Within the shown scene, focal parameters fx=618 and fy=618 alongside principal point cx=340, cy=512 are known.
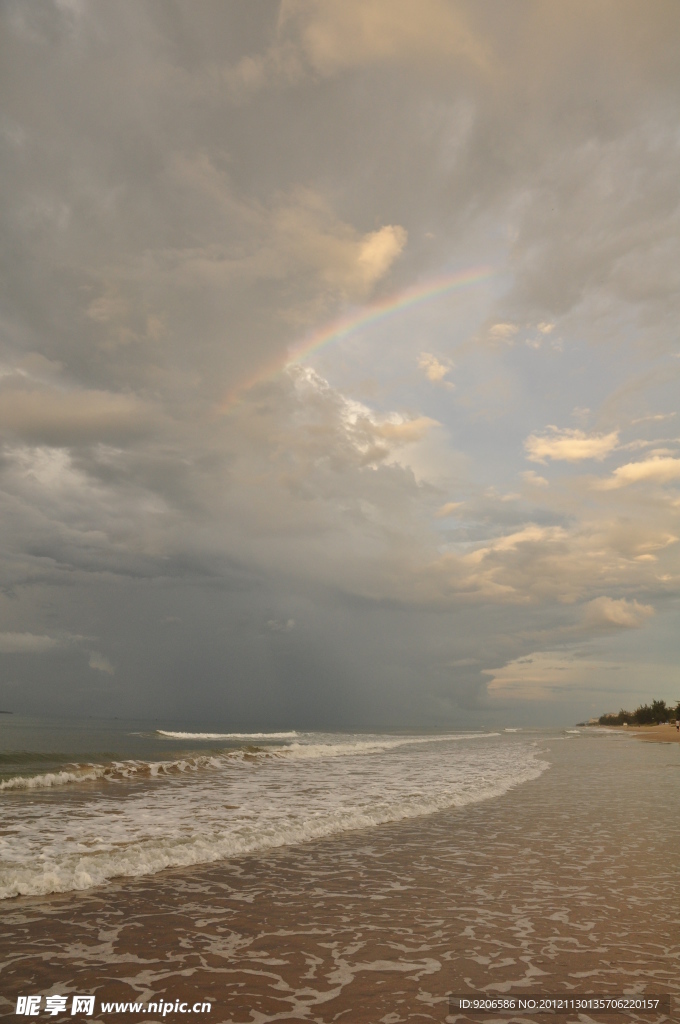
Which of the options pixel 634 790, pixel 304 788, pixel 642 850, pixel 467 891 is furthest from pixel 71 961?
pixel 634 790

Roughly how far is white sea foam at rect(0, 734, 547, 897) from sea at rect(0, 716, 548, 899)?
1.2 inches

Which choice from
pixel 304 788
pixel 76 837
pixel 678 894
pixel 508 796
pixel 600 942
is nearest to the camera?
pixel 600 942

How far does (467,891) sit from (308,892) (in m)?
2.43

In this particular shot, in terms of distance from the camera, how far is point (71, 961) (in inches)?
263

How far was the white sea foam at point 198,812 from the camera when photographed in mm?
10930

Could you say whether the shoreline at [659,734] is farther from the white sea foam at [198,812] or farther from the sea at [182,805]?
the white sea foam at [198,812]

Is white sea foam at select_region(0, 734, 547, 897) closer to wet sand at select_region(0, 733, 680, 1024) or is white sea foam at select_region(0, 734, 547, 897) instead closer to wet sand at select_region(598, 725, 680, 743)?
wet sand at select_region(0, 733, 680, 1024)

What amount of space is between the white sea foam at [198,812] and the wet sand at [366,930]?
74cm

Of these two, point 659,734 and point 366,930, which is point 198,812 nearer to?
point 366,930

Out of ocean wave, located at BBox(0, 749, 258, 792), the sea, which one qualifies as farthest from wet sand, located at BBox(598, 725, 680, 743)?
ocean wave, located at BBox(0, 749, 258, 792)

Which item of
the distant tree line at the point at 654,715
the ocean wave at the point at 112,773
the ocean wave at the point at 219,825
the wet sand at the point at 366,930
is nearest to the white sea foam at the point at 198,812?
the ocean wave at the point at 219,825

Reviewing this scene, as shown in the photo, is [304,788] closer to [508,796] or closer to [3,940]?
[508,796]

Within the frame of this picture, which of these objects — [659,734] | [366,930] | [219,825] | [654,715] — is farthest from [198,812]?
[654,715]

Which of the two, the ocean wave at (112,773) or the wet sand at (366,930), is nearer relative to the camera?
the wet sand at (366,930)
